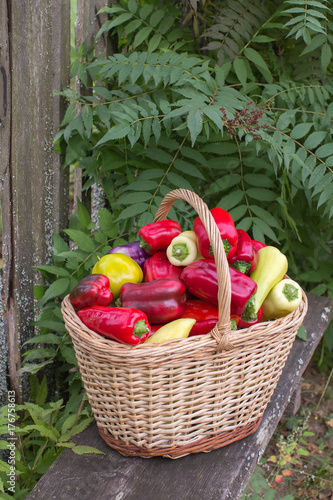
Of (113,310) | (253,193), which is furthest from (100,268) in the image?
(253,193)

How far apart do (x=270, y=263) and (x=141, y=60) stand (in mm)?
981

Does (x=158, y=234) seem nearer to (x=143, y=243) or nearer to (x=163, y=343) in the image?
(x=143, y=243)

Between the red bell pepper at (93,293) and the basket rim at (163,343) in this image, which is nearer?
the basket rim at (163,343)

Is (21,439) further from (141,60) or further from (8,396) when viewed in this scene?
(141,60)

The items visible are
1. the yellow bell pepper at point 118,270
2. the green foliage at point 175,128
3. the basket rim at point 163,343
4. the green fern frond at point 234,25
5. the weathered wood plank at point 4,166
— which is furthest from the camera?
the green fern frond at point 234,25

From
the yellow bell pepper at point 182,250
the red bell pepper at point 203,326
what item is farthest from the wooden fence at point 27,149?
the red bell pepper at point 203,326

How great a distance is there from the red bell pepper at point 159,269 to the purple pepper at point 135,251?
9 centimetres

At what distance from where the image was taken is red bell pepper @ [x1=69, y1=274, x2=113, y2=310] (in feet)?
4.55

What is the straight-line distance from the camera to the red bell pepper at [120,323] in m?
1.26

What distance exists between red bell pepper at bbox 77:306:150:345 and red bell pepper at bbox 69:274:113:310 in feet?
0.18

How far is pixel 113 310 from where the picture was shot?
1312 millimetres

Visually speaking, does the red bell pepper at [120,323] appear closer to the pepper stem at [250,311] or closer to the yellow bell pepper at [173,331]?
the yellow bell pepper at [173,331]

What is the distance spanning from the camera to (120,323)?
1.26 meters

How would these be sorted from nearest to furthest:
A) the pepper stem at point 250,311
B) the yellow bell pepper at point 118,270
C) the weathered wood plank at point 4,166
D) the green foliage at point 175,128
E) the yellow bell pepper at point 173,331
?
the yellow bell pepper at point 173,331
the pepper stem at point 250,311
the yellow bell pepper at point 118,270
the weathered wood plank at point 4,166
the green foliage at point 175,128
